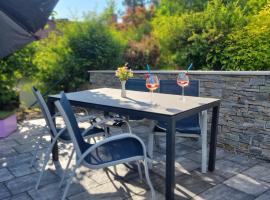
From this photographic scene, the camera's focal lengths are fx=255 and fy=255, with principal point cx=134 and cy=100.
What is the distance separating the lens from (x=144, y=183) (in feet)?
8.34

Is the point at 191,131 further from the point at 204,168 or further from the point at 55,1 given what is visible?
the point at 55,1

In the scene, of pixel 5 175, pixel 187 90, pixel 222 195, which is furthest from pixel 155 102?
pixel 5 175

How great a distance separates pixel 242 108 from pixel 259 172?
2.71ft

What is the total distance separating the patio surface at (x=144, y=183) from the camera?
232cm

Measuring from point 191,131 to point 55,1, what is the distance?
230 centimetres

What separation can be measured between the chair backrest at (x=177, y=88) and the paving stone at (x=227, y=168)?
851 millimetres

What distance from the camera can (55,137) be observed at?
8.33 feet

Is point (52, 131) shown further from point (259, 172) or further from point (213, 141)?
point (259, 172)

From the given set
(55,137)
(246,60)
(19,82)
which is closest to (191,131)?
(55,137)

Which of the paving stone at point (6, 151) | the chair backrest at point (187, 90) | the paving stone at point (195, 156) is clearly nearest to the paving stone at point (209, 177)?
the paving stone at point (195, 156)

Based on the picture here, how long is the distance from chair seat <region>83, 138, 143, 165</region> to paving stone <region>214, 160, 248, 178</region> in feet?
3.60

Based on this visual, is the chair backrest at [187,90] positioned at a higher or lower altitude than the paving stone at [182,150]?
higher

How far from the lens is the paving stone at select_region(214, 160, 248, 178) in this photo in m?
2.71

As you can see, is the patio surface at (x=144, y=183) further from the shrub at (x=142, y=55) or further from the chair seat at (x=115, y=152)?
the shrub at (x=142, y=55)
